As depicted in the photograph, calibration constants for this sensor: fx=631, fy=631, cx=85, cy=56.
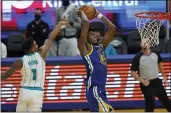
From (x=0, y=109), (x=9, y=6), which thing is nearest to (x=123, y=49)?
(x=9, y=6)

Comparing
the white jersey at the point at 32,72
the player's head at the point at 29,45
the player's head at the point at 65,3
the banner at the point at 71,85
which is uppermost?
the player's head at the point at 65,3

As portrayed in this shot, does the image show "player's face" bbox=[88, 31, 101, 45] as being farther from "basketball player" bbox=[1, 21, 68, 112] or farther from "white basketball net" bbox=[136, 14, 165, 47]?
"white basketball net" bbox=[136, 14, 165, 47]

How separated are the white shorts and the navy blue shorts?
89 centimetres

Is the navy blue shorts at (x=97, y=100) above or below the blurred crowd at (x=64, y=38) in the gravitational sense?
below

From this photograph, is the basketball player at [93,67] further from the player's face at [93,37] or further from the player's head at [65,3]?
the player's head at [65,3]

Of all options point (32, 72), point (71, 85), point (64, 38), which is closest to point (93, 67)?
point (32, 72)

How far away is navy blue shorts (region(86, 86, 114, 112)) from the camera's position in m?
10.2

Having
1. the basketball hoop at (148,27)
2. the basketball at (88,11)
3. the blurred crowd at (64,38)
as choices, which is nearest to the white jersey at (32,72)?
the basketball at (88,11)

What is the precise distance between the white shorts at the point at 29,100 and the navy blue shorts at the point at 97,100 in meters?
0.89

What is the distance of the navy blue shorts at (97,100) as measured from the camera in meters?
10.2

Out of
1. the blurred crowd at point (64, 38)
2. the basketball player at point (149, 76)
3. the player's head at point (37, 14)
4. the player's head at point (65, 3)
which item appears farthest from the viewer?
the player's head at point (65, 3)

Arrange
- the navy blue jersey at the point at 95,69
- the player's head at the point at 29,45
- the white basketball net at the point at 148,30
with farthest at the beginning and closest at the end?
the white basketball net at the point at 148,30, the player's head at the point at 29,45, the navy blue jersey at the point at 95,69

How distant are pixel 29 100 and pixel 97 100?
3.84ft

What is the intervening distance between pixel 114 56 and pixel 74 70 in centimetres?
103
